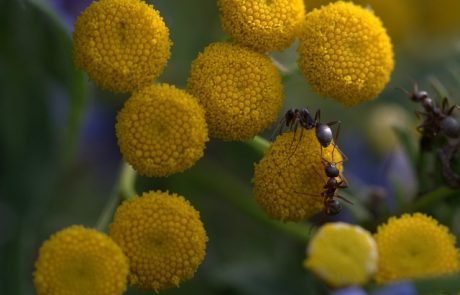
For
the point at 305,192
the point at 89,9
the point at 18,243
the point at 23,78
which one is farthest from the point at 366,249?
the point at 23,78

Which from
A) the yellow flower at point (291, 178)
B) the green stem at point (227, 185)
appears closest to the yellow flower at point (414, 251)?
the yellow flower at point (291, 178)

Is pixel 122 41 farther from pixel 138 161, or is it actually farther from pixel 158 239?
pixel 158 239

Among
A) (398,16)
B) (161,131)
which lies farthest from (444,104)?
(398,16)

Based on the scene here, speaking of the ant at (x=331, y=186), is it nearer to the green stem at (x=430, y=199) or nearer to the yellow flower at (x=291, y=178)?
the yellow flower at (x=291, y=178)

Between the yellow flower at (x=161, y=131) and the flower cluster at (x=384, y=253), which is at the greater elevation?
the yellow flower at (x=161, y=131)

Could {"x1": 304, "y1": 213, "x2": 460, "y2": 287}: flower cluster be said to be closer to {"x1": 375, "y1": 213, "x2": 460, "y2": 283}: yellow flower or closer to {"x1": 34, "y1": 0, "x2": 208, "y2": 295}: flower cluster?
{"x1": 375, "y1": 213, "x2": 460, "y2": 283}: yellow flower

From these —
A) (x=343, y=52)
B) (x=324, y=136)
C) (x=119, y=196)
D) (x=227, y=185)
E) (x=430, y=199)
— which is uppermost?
(x=343, y=52)
